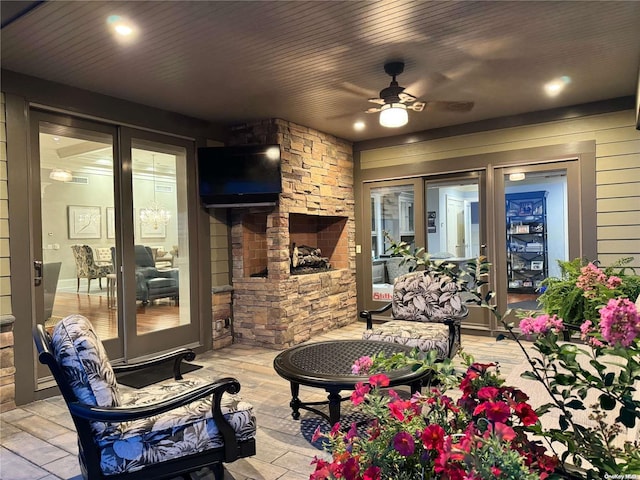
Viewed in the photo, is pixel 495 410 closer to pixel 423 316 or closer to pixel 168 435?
pixel 168 435

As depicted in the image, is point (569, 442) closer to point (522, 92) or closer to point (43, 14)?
point (43, 14)

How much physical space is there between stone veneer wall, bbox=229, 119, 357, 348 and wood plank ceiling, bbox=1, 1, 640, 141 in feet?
2.22

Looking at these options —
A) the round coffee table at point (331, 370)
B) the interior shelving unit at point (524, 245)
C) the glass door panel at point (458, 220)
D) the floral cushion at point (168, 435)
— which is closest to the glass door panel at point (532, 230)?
the interior shelving unit at point (524, 245)

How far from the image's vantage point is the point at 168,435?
2.01m

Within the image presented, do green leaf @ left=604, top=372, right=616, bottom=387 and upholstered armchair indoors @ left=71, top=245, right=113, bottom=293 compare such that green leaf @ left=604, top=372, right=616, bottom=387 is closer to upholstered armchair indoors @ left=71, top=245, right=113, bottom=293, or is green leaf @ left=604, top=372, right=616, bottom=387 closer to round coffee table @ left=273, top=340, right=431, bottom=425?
round coffee table @ left=273, top=340, right=431, bottom=425

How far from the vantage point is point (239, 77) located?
12.2 ft

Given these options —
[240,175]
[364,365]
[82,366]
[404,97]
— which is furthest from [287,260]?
[364,365]

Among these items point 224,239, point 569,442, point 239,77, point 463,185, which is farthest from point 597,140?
point 569,442

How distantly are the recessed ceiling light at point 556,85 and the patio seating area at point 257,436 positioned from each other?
277cm

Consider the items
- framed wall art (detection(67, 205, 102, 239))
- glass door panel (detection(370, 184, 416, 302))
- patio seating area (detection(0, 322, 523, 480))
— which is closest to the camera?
patio seating area (detection(0, 322, 523, 480))

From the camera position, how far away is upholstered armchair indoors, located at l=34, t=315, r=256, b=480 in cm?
188

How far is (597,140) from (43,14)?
5.23 metres

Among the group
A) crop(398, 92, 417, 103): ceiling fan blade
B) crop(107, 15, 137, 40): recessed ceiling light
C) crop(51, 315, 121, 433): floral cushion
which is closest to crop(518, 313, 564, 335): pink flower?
crop(51, 315, 121, 433): floral cushion

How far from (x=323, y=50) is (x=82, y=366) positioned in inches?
104
